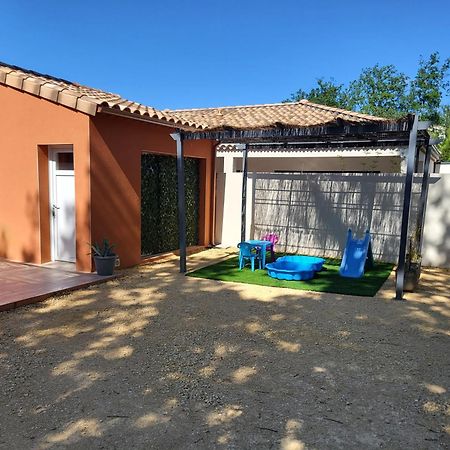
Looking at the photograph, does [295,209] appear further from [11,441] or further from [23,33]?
[23,33]

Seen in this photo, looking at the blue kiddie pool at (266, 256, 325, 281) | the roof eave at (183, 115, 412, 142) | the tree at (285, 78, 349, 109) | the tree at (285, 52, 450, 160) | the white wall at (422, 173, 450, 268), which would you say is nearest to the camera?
the roof eave at (183, 115, 412, 142)

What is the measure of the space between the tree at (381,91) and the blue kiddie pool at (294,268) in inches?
1270

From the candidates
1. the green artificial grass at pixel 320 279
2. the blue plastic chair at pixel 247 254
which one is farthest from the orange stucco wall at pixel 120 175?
the blue plastic chair at pixel 247 254

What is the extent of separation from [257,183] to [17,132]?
5.97 m

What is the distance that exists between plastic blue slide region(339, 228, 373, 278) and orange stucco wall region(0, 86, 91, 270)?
5156 millimetres

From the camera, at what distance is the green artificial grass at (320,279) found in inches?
284

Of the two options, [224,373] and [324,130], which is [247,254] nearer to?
[324,130]

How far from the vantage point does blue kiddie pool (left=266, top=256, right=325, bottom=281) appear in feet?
25.9

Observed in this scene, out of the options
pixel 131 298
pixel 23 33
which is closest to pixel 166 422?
pixel 131 298

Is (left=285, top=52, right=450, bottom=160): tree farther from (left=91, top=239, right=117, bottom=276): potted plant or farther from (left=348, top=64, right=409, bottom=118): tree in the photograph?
(left=91, top=239, right=117, bottom=276): potted plant

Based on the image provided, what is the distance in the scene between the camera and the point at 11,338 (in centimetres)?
464

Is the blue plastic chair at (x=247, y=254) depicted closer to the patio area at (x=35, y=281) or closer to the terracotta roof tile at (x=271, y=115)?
the patio area at (x=35, y=281)

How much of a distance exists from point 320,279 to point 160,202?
13.6 ft

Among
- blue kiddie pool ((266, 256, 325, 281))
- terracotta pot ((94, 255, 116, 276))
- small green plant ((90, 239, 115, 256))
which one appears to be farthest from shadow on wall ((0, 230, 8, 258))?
blue kiddie pool ((266, 256, 325, 281))
